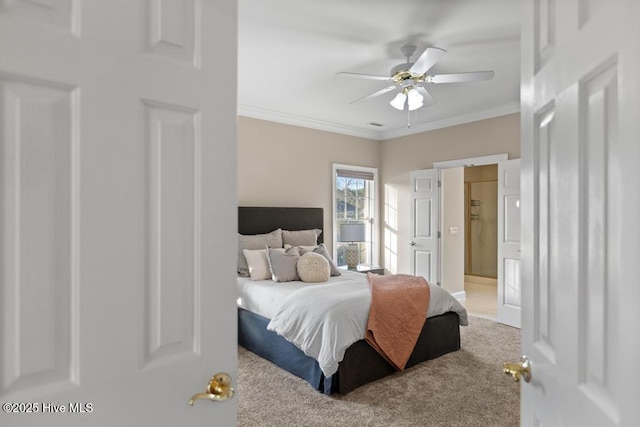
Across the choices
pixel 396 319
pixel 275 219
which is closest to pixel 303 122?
pixel 275 219

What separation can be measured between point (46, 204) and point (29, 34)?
1.10 feet

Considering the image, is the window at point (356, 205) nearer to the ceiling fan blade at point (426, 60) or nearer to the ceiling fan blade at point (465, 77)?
the ceiling fan blade at point (465, 77)

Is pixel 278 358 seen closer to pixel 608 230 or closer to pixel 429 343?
pixel 429 343

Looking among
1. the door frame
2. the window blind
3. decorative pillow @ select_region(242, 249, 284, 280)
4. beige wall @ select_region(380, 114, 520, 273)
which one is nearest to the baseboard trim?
the door frame

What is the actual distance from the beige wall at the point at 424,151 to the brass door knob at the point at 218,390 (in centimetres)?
485

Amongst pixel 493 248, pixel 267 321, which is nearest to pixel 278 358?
pixel 267 321


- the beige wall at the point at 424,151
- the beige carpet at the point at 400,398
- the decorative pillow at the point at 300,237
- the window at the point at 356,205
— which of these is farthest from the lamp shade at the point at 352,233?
the beige carpet at the point at 400,398

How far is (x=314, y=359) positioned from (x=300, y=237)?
2.24 m

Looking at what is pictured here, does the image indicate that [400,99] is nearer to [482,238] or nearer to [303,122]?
[303,122]

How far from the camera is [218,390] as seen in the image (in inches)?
39.4

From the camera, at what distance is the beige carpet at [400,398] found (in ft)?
8.41

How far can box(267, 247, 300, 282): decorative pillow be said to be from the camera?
4125mm

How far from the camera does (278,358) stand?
345 cm

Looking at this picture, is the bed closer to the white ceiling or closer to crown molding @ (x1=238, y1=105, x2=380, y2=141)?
crown molding @ (x1=238, y1=105, x2=380, y2=141)
